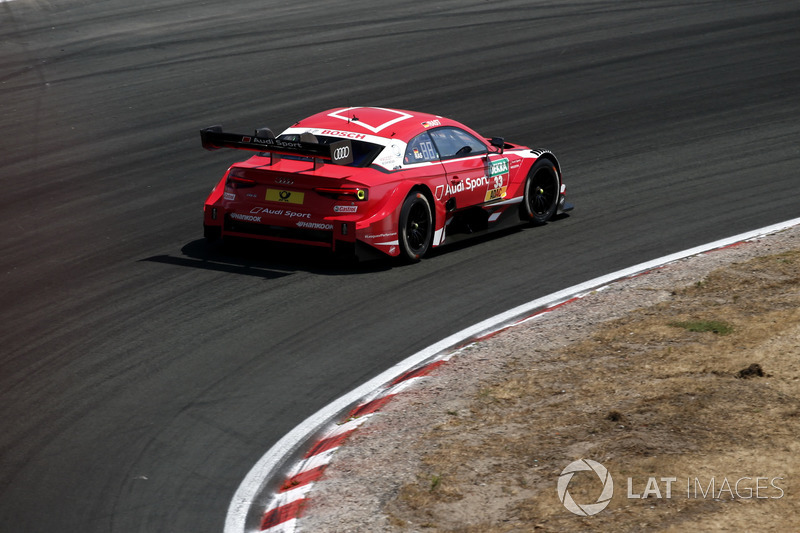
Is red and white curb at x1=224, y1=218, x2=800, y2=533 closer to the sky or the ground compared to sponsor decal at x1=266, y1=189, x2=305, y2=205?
closer to the ground

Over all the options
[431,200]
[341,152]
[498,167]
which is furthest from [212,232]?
[498,167]

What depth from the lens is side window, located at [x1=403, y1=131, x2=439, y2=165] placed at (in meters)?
11.2

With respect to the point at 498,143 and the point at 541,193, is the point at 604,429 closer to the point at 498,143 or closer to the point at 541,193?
the point at 498,143

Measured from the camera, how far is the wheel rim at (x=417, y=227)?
36.5 ft

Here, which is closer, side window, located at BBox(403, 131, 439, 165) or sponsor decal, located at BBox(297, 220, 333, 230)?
sponsor decal, located at BBox(297, 220, 333, 230)

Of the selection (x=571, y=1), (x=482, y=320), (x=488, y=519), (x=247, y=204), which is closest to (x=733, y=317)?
(x=482, y=320)

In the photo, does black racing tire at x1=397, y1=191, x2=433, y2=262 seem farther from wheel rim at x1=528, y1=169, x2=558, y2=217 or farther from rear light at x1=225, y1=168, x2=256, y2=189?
wheel rim at x1=528, y1=169, x2=558, y2=217

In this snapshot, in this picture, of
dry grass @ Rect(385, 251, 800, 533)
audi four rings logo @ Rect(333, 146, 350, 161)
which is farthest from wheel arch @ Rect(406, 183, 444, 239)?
dry grass @ Rect(385, 251, 800, 533)

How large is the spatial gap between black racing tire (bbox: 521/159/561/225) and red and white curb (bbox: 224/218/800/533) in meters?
2.09

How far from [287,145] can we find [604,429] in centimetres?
489

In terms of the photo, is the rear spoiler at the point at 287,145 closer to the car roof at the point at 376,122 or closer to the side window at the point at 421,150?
the car roof at the point at 376,122

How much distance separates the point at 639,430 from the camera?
6.95 meters

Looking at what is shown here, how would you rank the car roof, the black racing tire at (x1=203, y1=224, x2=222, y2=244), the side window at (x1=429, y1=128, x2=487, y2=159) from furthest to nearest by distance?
the side window at (x1=429, y1=128, x2=487, y2=159)
the car roof
the black racing tire at (x1=203, y1=224, x2=222, y2=244)

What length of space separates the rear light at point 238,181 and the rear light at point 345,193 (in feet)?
2.47
